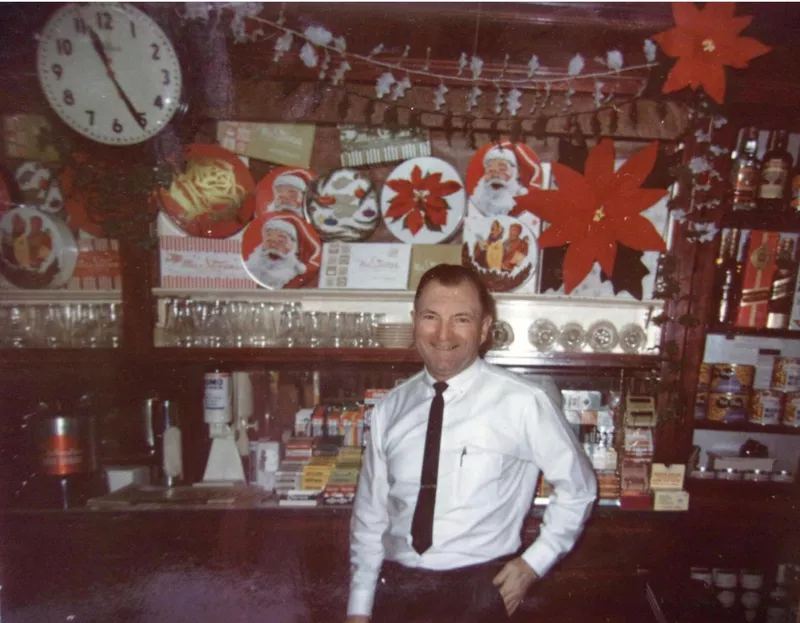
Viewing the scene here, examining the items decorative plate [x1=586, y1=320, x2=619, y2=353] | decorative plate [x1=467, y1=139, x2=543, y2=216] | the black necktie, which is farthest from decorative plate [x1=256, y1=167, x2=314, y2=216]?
decorative plate [x1=586, y1=320, x2=619, y2=353]

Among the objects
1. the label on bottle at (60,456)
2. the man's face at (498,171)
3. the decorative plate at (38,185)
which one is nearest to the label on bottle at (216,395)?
the label on bottle at (60,456)

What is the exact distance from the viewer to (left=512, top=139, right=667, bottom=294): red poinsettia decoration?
7.86 feet

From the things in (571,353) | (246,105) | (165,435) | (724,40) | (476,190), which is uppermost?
(724,40)

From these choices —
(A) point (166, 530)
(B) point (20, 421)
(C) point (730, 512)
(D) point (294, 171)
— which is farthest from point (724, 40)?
(B) point (20, 421)

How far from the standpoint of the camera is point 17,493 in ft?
7.83

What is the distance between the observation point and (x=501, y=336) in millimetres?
2471

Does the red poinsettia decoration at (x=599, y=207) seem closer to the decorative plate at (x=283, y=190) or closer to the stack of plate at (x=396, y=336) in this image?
the stack of plate at (x=396, y=336)

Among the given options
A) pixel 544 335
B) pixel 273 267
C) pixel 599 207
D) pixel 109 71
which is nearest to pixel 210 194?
pixel 273 267

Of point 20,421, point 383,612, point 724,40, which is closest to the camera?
point 383,612

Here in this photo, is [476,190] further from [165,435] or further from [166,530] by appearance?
[166,530]

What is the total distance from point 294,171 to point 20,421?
1.89m

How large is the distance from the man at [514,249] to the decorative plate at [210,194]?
1331 millimetres

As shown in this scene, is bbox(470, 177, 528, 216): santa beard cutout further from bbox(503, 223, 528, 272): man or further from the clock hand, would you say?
the clock hand

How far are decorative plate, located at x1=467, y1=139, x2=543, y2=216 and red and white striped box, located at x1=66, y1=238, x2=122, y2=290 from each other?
1852 millimetres
